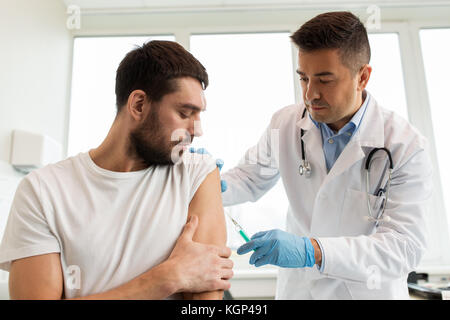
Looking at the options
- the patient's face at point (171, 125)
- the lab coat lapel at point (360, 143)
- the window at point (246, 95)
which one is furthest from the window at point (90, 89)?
the lab coat lapel at point (360, 143)

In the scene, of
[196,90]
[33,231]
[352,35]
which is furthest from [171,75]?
[352,35]

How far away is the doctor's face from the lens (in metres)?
1.21

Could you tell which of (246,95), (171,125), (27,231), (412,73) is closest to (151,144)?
(171,125)

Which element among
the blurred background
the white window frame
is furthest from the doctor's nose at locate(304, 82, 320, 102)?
the white window frame

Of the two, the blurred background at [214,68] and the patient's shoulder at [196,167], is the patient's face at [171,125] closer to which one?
the patient's shoulder at [196,167]

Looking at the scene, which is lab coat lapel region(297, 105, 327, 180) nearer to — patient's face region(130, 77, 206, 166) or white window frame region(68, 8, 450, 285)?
patient's face region(130, 77, 206, 166)

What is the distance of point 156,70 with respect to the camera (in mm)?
1066

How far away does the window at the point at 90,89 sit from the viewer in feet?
5.63

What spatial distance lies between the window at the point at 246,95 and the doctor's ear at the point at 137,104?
2.41 ft

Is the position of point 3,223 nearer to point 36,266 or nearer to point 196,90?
point 36,266

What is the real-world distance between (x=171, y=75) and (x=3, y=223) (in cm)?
146

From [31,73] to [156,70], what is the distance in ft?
4.53

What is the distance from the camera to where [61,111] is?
2162 millimetres
